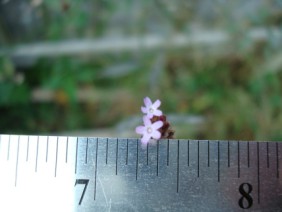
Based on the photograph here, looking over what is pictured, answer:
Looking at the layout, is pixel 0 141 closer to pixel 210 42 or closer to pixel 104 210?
pixel 104 210

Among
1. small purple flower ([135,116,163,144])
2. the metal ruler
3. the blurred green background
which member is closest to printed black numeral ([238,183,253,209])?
the metal ruler

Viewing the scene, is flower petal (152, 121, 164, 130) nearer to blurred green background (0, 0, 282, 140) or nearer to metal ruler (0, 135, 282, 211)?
metal ruler (0, 135, 282, 211)

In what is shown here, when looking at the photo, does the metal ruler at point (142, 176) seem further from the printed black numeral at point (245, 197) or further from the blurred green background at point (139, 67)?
the blurred green background at point (139, 67)

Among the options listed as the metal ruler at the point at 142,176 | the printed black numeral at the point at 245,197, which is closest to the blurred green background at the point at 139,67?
the metal ruler at the point at 142,176

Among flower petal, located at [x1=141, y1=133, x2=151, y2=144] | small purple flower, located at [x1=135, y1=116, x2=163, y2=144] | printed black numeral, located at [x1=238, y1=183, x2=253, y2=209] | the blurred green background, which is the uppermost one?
the blurred green background

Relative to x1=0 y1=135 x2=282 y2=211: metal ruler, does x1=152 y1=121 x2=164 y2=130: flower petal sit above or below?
above

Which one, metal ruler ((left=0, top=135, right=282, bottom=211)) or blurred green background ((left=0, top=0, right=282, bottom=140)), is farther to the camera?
blurred green background ((left=0, top=0, right=282, bottom=140))
